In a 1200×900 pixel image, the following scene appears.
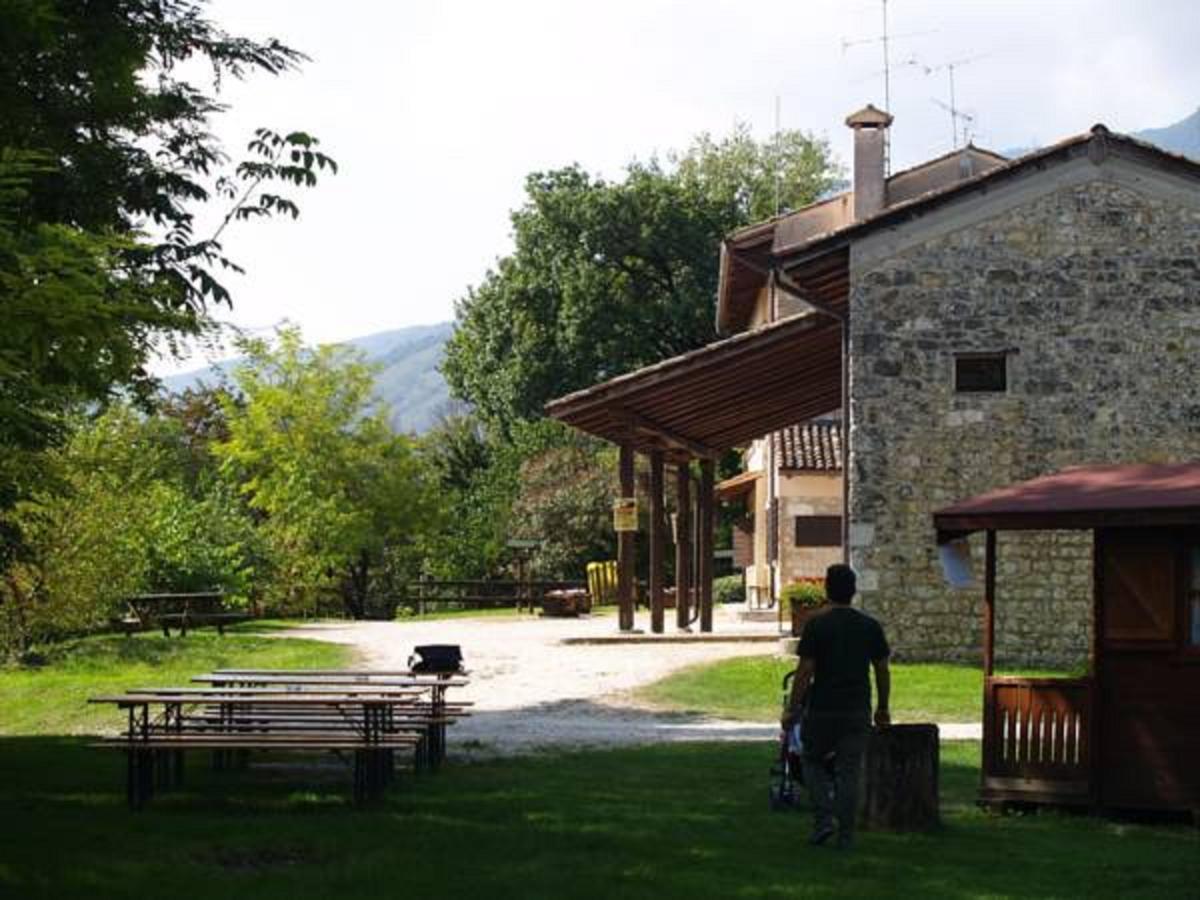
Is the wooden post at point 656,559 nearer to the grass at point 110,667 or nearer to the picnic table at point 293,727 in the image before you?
the grass at point 110,667

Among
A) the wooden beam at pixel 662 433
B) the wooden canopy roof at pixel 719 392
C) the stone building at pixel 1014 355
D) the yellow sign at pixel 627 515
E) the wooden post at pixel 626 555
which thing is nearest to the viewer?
the stone building at pixel 1014 355

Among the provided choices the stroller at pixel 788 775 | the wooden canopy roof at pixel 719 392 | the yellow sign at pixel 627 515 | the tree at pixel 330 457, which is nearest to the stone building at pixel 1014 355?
the wooden canopy roof at pixel 719 392

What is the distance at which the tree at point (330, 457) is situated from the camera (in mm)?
42062

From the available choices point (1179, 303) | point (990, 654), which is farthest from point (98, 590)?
point (990, 654)

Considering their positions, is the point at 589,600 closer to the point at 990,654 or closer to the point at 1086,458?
the point at 1086,458

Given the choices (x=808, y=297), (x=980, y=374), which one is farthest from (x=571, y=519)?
(x=980, y=374)

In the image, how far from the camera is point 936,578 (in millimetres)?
22906

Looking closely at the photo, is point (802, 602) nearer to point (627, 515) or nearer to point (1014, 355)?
point (627, 515)

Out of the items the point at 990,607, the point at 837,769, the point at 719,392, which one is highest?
the point at 719,392

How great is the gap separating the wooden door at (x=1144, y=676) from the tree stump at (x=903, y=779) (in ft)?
5.02

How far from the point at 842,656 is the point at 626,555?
57.1ft

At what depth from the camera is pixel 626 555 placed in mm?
27500

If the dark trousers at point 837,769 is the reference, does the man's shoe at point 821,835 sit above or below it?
below

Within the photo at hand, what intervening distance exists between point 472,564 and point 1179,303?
92.5 ft
